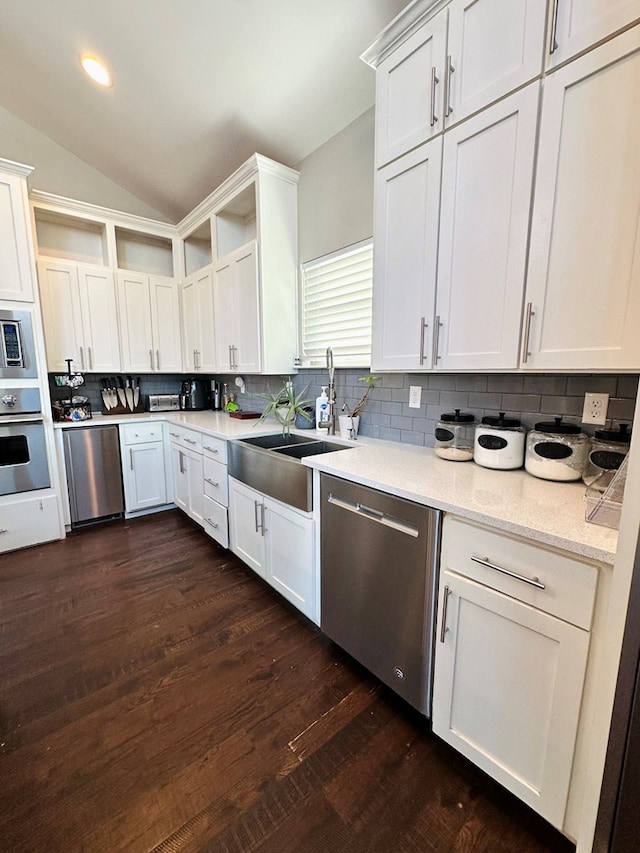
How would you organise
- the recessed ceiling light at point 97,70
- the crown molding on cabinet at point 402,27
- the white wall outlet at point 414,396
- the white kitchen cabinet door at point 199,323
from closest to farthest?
the crown molding on cabinet at point 402,27
the white wall outlet at point 414,396
the recessed ceiling light at point 97,70
the white kitchen cabinet door at point 199,323

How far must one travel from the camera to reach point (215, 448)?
2496mm

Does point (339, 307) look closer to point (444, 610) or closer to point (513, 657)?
point (444, 610)

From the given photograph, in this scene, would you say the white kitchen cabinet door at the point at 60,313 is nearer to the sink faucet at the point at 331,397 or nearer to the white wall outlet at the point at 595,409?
the sink faucet at the point at 331,397

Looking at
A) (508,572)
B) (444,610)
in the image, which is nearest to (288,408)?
(444,610)

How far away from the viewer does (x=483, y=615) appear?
1.07 m

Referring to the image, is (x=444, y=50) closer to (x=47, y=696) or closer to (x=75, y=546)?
(x=47, y=696)

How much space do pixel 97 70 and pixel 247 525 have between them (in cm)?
319

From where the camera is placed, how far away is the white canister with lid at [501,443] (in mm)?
1437

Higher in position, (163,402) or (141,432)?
(163,402)

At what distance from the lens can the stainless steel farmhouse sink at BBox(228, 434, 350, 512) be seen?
170 centimetres

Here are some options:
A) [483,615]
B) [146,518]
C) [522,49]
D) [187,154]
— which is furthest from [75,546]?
[522,49]

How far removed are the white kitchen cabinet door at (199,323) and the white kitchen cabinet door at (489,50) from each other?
233 centimetres

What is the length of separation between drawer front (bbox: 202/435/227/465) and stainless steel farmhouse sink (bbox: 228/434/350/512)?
0.08 metres

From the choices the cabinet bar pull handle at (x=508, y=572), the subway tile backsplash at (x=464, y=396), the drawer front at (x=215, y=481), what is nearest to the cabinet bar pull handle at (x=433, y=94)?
the subway tile backsplash at (x=464, y=396)
